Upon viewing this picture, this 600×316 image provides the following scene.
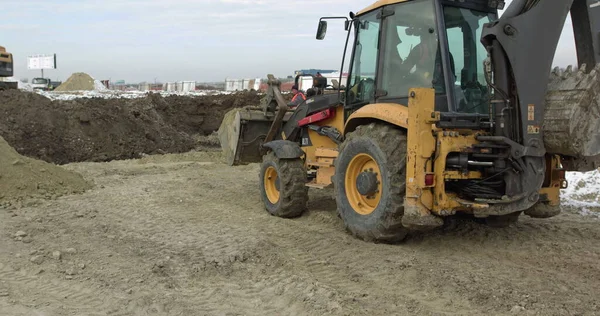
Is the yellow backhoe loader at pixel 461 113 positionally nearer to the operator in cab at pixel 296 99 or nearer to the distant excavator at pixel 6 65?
the operator in cab at pixel 296 99

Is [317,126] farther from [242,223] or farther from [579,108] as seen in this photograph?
[579,108]

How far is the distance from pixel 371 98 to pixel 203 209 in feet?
10.1

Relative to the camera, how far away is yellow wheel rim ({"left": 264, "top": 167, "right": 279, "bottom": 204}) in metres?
7.77

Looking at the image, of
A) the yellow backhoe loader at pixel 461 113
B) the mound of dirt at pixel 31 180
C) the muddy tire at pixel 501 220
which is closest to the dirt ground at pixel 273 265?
the muddy tire at pixel 501 220

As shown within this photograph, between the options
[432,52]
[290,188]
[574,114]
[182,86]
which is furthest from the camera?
[182,86]

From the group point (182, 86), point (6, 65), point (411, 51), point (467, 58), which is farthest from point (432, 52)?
point (182, 86)

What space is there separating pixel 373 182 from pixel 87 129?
11065 mm

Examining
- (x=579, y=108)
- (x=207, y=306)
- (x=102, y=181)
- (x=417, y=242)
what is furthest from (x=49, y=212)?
(x=579, y=108)

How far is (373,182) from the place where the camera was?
225 inches

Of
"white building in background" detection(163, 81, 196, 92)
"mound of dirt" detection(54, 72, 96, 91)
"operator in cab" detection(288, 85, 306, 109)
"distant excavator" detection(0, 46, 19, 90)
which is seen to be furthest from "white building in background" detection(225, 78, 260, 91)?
"operator in cab" detection(288, 85, 306, 109)

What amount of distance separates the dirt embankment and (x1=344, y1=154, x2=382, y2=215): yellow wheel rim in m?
9.33

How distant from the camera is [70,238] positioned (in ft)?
20.5

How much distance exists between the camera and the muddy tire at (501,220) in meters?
5.89

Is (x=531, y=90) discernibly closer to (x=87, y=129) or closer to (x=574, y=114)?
(x=574, y=114)
